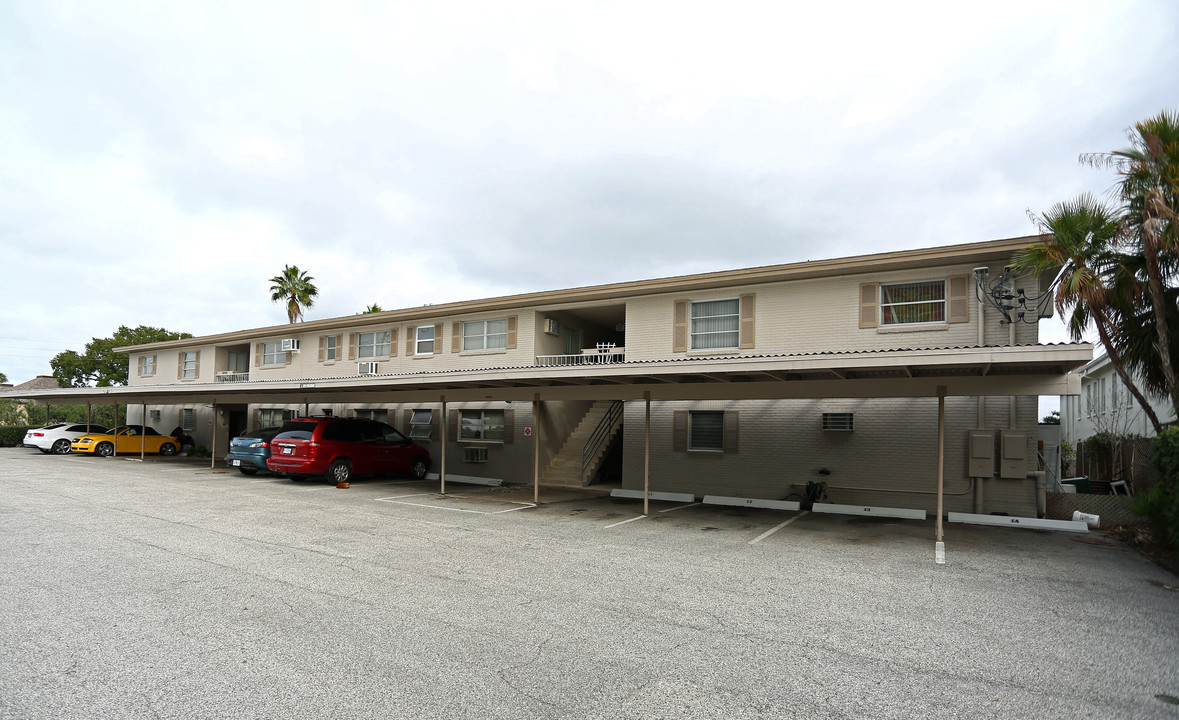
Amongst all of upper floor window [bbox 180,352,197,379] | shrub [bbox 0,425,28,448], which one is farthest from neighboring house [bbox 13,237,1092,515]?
shrub [bbox 0,425,28,448]

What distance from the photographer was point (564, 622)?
17.5 ft

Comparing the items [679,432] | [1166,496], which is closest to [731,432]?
[679,432]

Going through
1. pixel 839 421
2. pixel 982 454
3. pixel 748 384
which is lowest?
pixel 982 454

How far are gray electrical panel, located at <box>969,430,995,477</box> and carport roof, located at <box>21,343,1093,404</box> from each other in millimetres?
2576

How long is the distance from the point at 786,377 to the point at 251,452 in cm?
1425

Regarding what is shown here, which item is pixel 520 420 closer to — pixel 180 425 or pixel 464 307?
pixel 464 307

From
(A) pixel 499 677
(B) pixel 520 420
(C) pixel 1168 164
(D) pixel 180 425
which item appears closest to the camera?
(A) pixel 499 677

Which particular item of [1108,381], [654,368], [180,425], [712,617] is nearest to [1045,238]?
[654,368]

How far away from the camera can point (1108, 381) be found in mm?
24219

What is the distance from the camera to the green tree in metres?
47.1

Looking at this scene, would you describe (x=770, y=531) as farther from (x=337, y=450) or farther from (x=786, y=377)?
(x=337, y=450)

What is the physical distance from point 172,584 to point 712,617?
5198mm

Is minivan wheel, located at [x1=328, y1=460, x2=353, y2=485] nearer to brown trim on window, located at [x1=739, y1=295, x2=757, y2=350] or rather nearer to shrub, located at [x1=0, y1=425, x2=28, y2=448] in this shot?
brown trim on window, located at [x1=739, y1=295, x2=757, y2=350]

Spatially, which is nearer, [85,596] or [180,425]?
[85,596]
